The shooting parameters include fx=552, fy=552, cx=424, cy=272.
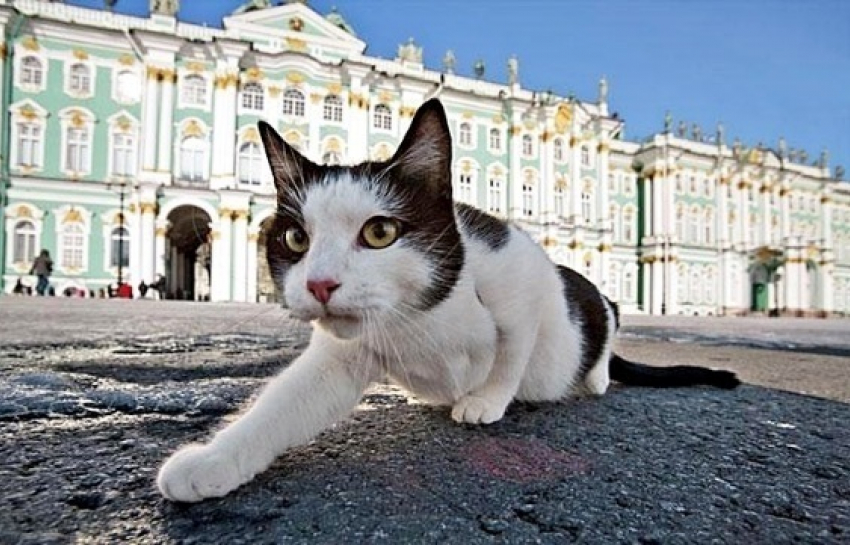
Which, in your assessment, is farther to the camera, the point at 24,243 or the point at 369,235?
the point at 24,243

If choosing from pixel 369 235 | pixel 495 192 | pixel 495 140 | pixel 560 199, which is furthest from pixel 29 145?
pixel 369 235

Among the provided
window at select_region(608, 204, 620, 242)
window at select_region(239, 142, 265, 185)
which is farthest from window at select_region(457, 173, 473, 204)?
window at select_region(608, 204, 620, 242)

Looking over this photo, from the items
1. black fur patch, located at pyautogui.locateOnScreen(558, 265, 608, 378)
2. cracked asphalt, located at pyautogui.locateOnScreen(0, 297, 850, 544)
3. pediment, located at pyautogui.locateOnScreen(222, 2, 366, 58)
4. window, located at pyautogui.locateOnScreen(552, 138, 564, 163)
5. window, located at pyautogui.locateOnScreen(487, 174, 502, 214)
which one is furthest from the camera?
window, located at pyautogui.locateOnScreen(552, 138, 564, 163)

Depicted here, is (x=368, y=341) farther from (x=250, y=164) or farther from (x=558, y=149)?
(x=558, y=149)

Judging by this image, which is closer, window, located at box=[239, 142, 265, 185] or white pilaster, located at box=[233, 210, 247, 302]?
white pilaster, located at box=[233, 210, 247, 302]

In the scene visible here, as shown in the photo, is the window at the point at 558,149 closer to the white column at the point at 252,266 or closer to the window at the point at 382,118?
the window at the point at 382,118

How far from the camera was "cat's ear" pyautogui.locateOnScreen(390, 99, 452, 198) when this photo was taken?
1212 millimetres

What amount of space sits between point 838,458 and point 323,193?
1129 millimetres

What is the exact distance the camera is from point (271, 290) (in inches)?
51.9

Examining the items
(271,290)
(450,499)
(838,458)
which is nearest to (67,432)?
(271,290)

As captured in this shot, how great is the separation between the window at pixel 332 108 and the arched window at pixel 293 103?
1018mm

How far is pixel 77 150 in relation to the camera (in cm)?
2109

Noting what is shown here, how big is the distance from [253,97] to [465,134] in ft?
32.5

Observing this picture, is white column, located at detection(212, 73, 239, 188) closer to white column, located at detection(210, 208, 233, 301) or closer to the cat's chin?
white column, located at detection(210, 208, 233, 301)
